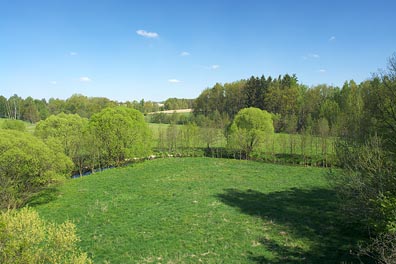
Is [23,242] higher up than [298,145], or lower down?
A: higher up

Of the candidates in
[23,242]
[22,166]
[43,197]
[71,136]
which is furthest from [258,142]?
[23,242]

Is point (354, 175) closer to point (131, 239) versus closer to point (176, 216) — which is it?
point (176, 216)

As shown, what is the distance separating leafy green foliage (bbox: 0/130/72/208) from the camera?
2106 cm

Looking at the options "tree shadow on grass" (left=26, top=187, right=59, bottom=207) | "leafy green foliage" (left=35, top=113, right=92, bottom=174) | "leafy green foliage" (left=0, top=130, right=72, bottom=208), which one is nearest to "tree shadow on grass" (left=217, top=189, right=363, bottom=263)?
"leafy green foliage" (left=0, top=130, right=72, bottom=208)

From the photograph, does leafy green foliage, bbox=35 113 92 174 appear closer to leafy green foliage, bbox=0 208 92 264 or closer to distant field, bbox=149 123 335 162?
distant field, bbox=149 123 335 162

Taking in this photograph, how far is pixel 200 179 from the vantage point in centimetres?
3328

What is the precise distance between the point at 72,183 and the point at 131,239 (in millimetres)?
19883

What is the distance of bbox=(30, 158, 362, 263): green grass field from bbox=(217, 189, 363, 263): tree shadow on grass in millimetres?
57

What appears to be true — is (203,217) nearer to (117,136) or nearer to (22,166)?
(22,166)

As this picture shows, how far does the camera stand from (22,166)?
2223 centimetres

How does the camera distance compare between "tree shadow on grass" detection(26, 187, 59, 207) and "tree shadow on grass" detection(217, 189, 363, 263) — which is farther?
"tree shadow on grass" detection(26, 187, 59, 207)

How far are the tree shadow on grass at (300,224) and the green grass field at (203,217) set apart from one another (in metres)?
Result: 0.06

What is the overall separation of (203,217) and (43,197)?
58.0 ft

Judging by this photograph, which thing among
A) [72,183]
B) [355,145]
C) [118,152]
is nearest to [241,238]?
[355,145]
